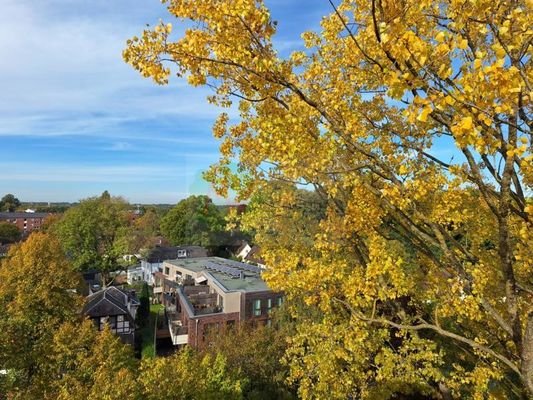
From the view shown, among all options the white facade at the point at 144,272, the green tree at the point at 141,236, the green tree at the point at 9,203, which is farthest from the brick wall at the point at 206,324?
the green tree at the point at 9,203

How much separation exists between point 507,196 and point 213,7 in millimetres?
3388

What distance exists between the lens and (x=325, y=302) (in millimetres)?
6059

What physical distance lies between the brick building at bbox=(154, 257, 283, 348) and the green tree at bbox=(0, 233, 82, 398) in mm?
7928

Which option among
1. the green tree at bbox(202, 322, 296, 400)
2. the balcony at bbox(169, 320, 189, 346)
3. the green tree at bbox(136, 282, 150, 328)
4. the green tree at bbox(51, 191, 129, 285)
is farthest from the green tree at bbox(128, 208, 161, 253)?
the green tree at bbox(202, 322, 296, 400)

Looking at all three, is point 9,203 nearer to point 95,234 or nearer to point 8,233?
point 8,233

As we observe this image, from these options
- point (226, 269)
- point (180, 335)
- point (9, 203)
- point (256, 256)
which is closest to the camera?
point (256, 256)

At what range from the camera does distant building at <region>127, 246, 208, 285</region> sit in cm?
4791

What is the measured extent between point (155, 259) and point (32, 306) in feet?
104

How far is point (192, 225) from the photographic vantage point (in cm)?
5525

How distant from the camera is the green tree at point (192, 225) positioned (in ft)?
180

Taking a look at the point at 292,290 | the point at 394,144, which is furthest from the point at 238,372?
the point at 394,144

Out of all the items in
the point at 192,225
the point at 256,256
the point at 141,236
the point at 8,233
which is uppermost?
the point at 256,256

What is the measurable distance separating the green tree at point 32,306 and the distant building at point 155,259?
2541cm

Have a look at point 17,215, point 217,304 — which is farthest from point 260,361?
point 17,215
